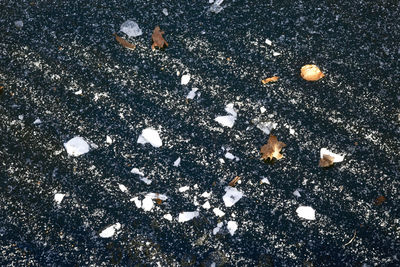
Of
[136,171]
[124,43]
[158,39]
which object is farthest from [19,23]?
[136,171]

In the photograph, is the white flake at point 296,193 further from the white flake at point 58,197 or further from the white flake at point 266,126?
the white flake at point 58,197

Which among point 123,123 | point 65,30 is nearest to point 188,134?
point 123,123

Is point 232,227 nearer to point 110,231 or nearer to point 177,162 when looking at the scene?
point 177,162

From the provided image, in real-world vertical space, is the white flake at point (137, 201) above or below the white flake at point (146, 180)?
below

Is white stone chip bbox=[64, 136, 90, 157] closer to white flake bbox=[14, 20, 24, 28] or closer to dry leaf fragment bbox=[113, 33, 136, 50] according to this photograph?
dry leaf fragment bbox=[113, 33, 136, 50]

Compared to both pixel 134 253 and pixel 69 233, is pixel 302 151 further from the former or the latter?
pixel 69 233

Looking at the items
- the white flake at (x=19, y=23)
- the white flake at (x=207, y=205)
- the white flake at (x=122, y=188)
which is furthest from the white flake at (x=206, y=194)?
the white flake at (x=19, y=23)
